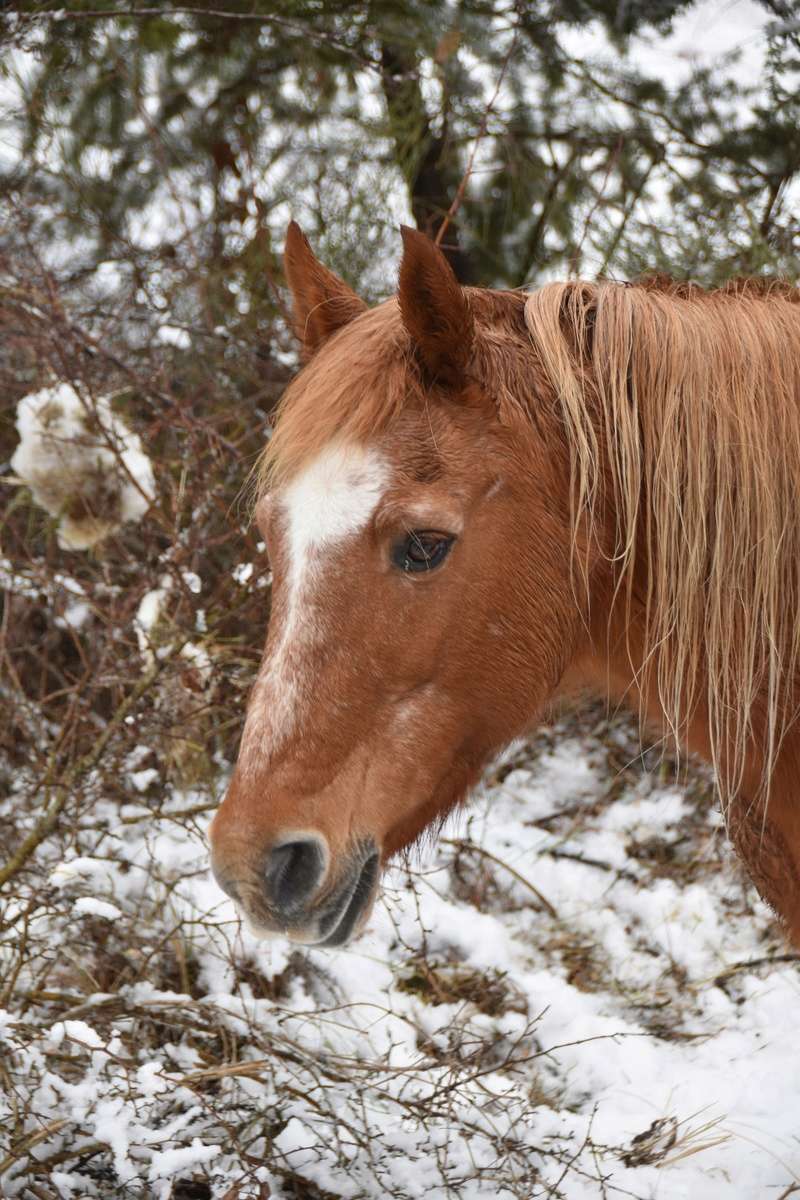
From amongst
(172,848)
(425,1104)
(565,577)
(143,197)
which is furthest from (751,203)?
(425,1104)

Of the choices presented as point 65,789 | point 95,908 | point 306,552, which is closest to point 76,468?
point 65,789

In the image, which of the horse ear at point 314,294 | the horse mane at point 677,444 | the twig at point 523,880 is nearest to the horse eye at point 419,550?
the horse mane at point 677,444

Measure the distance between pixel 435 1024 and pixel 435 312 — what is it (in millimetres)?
2155

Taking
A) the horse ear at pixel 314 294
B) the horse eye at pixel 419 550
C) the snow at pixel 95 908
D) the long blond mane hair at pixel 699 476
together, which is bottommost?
the snow at pixel 95 908

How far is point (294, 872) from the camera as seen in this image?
66.7 inches

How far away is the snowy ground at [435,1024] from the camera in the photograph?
224 centimetres

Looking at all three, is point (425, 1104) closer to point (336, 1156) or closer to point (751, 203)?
point (336, 1156)

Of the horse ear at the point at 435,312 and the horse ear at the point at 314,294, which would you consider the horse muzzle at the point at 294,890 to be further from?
the horse ear at the point at 314,294

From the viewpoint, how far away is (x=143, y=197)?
16.7 feet

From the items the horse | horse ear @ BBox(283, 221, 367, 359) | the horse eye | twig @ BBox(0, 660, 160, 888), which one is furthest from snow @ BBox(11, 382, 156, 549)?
the horse eye

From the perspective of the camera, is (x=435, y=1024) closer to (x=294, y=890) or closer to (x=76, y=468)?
(x=294, y=890)

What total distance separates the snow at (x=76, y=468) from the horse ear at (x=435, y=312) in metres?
1.96

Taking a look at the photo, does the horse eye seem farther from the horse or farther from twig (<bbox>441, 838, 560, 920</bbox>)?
twig (<bbox>441, 838, 560, 920</bbox>)

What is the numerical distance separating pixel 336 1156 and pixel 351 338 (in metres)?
1.77
